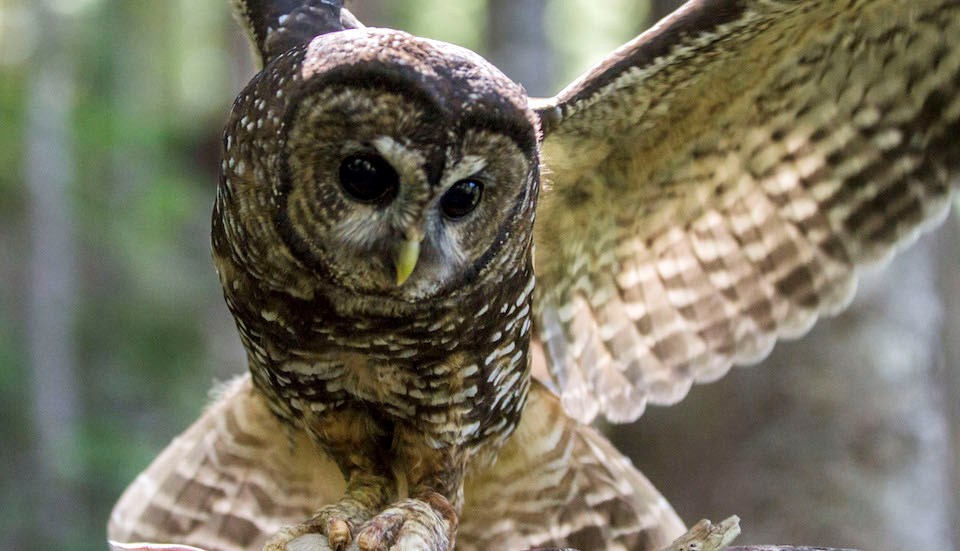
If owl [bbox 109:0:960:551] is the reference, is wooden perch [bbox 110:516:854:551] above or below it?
below

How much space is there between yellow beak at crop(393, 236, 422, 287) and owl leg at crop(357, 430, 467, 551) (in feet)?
2.14

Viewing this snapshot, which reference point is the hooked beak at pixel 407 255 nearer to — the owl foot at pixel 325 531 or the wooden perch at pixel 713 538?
the owl foot at pixel 325 531

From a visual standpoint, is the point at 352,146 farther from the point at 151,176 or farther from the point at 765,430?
the point at 151,176

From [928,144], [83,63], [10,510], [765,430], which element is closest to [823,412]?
[765,430]

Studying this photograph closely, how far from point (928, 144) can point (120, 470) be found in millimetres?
8496

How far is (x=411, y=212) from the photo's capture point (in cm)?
212

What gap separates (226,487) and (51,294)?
24.6 ft

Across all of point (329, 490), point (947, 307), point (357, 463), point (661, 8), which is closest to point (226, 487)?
point (329, 490)

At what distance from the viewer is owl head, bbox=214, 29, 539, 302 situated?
208 centimetres

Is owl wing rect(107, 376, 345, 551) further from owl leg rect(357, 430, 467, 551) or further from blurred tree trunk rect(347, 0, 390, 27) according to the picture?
blurred tree trunk rect(347, 0, 390, 27)

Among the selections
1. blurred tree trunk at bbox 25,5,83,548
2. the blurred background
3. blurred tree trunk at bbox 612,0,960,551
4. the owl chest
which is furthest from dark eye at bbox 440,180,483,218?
blurred tree trunk at bbox 25,5,83,548

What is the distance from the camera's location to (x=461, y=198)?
224 cm

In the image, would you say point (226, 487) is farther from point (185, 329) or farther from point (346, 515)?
point (185, 329)

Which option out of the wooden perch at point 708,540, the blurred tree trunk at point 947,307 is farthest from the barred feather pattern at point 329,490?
the blurred tree trunk at point 947,307
